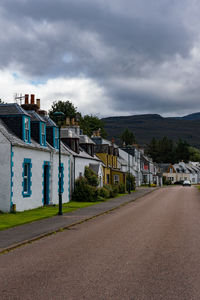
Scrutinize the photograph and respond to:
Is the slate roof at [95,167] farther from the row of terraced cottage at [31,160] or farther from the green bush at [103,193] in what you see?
the row of terraced cottage at [31,160]

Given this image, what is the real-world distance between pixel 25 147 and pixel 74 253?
15.4 m

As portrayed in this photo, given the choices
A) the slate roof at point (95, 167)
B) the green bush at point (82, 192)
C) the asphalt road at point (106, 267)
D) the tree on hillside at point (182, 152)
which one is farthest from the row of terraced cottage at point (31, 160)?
the tree on hillside at point (182, 152)

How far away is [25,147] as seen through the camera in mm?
25375

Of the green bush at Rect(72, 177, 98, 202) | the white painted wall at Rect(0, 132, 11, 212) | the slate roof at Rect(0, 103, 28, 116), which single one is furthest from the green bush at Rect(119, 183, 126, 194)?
the white painted wall at Rect(0, 132, 11, 212)

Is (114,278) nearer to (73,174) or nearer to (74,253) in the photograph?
(74,253)

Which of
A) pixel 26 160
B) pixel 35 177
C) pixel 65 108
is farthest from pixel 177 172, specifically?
pixel 26 160

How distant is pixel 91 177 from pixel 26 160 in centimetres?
1467

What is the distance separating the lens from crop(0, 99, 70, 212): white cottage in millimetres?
23531

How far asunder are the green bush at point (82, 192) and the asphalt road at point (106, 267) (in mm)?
21972

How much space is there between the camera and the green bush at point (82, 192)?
37.0 m

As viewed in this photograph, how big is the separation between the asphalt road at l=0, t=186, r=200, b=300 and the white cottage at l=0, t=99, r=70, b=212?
378 inches

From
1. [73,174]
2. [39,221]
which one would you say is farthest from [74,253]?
[73,174]

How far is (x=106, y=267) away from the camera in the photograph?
8.88 metres

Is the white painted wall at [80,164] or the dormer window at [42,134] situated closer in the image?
the dormer window at [42,134]
